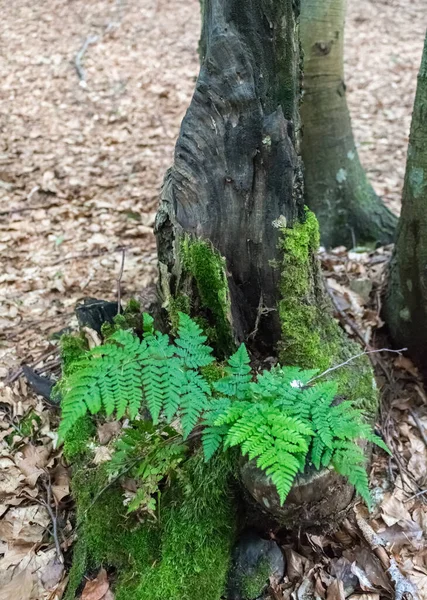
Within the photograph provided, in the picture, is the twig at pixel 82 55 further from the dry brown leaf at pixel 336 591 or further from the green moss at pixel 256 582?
the dry brown leaf at pixel 336 591

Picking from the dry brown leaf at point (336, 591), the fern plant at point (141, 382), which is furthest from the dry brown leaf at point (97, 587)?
the dry brown leaf at point (336, 591)

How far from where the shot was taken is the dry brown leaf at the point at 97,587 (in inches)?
84.4

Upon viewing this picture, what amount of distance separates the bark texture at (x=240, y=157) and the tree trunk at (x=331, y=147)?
1.82 metres

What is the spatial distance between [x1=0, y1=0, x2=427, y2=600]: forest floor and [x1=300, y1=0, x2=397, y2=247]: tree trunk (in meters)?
0.43

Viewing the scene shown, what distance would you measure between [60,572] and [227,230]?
5.96ft

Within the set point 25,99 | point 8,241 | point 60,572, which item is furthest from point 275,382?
point 25,99

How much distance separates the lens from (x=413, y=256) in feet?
10.2

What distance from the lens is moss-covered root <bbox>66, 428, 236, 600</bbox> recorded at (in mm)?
2102

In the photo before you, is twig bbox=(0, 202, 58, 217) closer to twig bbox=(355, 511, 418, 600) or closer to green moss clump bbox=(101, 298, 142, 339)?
green moss clump bbox=(101, 298, 142, 339)

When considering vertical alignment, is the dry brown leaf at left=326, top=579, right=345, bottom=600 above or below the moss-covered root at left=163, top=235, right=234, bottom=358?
below

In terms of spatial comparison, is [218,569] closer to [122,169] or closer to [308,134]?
[308,134]

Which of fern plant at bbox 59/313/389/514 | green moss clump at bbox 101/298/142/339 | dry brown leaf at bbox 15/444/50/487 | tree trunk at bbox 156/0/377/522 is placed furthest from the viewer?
green moss clump at bbox 101/298/142/339

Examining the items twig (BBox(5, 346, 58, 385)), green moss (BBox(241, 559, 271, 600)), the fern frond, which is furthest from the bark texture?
twig (BBox(5, 346, 58, 385))

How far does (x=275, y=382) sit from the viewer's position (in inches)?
79.4
